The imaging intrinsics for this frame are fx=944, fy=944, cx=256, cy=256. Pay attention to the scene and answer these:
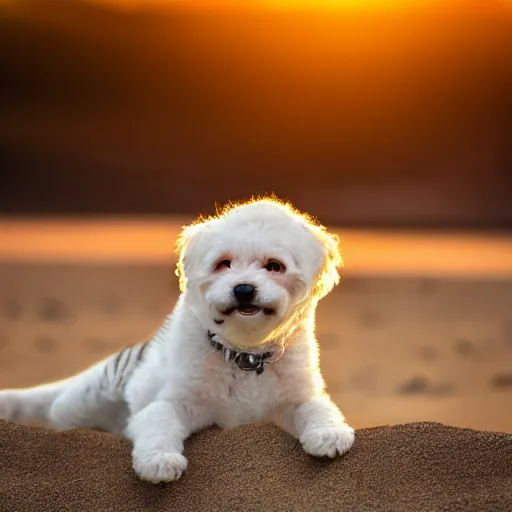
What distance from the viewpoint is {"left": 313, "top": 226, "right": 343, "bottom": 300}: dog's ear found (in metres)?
3.47

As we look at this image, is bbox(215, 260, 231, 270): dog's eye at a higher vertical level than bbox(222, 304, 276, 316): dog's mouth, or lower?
higher

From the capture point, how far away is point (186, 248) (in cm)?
346

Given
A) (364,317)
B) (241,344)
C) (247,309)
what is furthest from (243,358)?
(364,317)

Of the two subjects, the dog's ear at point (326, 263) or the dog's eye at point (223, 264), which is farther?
the dog's ear at point (326, 263)

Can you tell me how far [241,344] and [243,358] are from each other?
0.11 metres

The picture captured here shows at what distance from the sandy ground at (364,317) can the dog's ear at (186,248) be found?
2.44 meters

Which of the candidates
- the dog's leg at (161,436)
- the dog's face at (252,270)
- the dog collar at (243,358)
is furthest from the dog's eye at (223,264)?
the dog's leg at (161,436)

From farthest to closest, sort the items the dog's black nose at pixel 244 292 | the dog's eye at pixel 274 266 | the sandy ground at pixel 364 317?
the sandy ground at pixel 364 317
the dog's eye at pixel 274 266
the dog's black nose at pixel 244 292

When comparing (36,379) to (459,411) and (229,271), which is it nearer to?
(459,411)

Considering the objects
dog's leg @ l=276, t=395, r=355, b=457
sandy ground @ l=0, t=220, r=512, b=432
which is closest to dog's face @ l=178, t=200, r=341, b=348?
dog's leg @ l=276, t=395, r=355, b=457

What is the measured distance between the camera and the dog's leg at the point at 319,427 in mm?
3086

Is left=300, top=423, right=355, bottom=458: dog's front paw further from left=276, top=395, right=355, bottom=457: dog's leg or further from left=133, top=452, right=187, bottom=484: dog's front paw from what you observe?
left=133, top=452, right=187, bottom=484: dog's front paw

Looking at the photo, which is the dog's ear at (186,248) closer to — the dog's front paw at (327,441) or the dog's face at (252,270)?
the dog's face at (252,270)

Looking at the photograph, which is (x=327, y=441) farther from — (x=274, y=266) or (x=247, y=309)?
(x=274, y=266)
